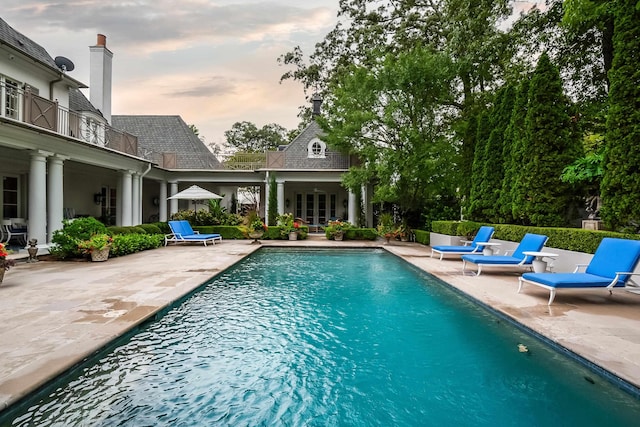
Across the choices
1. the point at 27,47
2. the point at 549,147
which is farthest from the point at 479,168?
the point at 27,47

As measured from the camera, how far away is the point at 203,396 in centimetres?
363

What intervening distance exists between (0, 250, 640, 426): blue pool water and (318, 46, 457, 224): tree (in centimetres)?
1119

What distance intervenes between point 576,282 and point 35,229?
1354 cm

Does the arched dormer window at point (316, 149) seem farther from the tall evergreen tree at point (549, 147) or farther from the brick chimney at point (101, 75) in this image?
the tall evergreen tree at point (549, 147)

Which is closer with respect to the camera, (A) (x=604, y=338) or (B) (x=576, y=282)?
(A) (x=604, y=338)

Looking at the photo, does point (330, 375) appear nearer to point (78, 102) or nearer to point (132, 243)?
point (132, 243)

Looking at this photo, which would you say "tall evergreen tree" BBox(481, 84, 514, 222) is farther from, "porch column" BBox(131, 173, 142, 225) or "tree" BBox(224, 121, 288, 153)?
"tree" BBox(224, 121, 288, 153)

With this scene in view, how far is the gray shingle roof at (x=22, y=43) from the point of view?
12.1m

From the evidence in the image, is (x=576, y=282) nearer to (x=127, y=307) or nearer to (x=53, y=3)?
(x=127, y=307)

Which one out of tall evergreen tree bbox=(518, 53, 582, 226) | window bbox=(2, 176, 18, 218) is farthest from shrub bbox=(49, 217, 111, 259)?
tall evergreen tree bbox=(518, 53, 582, 226)

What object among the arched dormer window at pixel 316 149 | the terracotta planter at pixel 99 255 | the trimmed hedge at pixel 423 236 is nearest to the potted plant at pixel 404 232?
the trimmed hedge at pixel 423 236

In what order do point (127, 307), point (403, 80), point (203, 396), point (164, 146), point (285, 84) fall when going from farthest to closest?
point (285, 84) → point (164, 146) → point (403, 80) → point (127, 307) → point (203, 396)

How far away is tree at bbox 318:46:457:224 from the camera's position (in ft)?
55.5

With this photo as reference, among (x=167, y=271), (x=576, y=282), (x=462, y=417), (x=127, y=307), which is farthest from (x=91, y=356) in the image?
(x=576, y=282)
